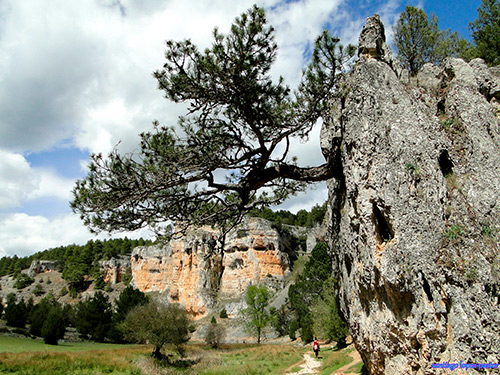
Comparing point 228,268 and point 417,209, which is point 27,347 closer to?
point 417,209

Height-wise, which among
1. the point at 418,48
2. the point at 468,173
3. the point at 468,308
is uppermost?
the point at 418,48

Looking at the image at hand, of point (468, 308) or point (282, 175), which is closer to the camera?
point (468, 308)

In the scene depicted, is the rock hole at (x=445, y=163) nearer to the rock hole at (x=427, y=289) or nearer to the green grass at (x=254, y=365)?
the rock hole at (x=427, y=289)

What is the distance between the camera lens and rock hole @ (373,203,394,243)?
6492mm

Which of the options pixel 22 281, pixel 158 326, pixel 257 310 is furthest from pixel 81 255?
pixel 158 326

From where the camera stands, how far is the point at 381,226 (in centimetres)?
659

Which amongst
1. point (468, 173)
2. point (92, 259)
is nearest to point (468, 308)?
point (468, 173)

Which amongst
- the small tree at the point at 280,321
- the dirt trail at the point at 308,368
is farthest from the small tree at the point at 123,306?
the dirt trail at the point at 308,368

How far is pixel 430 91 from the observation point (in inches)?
316

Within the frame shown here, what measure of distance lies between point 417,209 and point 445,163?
1419 millimetres

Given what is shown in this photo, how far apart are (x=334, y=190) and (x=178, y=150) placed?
4310 millimetres

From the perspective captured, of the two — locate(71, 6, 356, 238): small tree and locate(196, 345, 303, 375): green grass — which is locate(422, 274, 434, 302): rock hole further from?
locate(196, 345, 303, 375): green grass

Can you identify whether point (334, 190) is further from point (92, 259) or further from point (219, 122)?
point (92, 259)

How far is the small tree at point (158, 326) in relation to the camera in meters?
22.4
